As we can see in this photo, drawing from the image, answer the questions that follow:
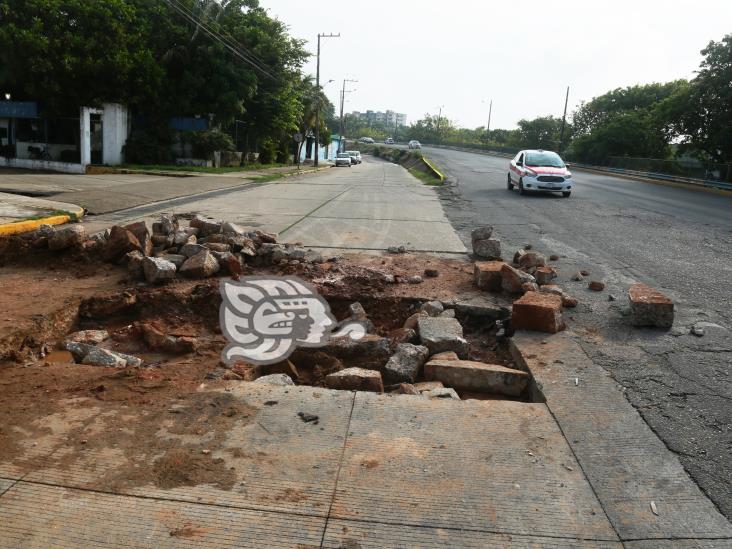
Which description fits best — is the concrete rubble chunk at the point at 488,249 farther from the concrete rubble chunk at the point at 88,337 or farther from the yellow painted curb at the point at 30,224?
the yellow painted curb at the point at 30,224

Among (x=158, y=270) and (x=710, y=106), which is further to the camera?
(x=710, y=106)

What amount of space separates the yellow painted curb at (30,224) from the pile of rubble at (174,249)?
5.03 ft

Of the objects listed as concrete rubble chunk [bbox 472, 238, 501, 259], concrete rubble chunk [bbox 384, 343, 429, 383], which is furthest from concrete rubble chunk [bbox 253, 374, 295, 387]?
concrete rubble chunk [bbox 472, 238, 501, 259]

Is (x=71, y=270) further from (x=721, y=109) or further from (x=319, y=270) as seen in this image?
(x=721, y=109)

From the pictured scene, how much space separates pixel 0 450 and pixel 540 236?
375 inches

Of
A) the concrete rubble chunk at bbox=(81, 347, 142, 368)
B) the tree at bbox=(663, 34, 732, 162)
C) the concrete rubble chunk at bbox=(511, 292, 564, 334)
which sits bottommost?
the concrete rubble chunk at bbox=(81, 347, 142, 368)

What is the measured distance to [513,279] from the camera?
20.0 feet

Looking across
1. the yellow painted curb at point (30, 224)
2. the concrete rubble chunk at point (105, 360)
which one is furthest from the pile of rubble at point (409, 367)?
the yellow painted curb at point (30, 224)

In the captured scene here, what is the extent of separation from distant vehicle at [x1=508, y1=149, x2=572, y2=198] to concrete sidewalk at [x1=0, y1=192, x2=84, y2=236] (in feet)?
45.0

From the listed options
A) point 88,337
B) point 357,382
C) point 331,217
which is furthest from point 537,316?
point 331,217

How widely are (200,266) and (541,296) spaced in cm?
350

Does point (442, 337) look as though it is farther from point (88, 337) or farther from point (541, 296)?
point (88, 337)

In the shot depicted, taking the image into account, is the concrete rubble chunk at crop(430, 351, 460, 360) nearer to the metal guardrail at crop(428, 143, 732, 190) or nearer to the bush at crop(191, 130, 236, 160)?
the metal guardrail at crop(428, 143, 732, 190)

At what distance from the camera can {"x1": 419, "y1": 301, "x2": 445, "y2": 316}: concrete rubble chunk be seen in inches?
220
